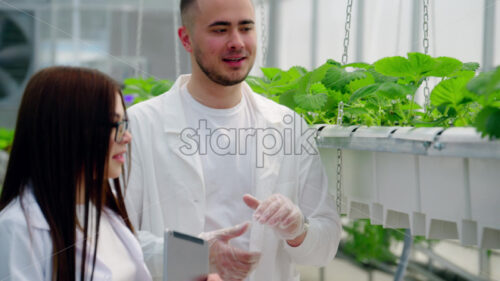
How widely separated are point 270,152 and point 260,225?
9 cm

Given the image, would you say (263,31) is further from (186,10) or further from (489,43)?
(489,43)

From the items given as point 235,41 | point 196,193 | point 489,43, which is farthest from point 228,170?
point 489,43

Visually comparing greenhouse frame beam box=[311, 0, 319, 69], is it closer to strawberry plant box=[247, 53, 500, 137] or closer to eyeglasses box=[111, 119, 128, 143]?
strawberry plant box=[247, 53, 500, 137]

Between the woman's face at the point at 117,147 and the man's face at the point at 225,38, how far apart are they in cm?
13

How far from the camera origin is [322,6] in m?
0.66

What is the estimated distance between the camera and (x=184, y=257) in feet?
1.76

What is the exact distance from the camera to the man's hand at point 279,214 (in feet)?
1.84

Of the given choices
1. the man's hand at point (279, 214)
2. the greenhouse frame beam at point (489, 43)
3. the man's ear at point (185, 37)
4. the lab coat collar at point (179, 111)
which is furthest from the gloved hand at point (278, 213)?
the greenhouse frame beam at point (489, 43)

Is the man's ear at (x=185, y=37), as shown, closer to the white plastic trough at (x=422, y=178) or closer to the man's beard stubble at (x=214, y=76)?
the man's beard stubble at (x=214, y=76)

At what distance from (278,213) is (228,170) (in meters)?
0.10

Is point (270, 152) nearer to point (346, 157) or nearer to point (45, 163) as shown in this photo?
point (346, 157)

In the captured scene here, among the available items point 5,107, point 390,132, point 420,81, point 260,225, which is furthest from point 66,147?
point 5,107

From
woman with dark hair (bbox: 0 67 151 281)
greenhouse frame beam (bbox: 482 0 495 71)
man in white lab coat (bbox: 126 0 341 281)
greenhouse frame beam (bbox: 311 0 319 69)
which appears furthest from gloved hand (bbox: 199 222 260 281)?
greenhouse frame beam (bbox: 482 0 495 71)

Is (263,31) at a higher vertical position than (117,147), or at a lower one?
higher
